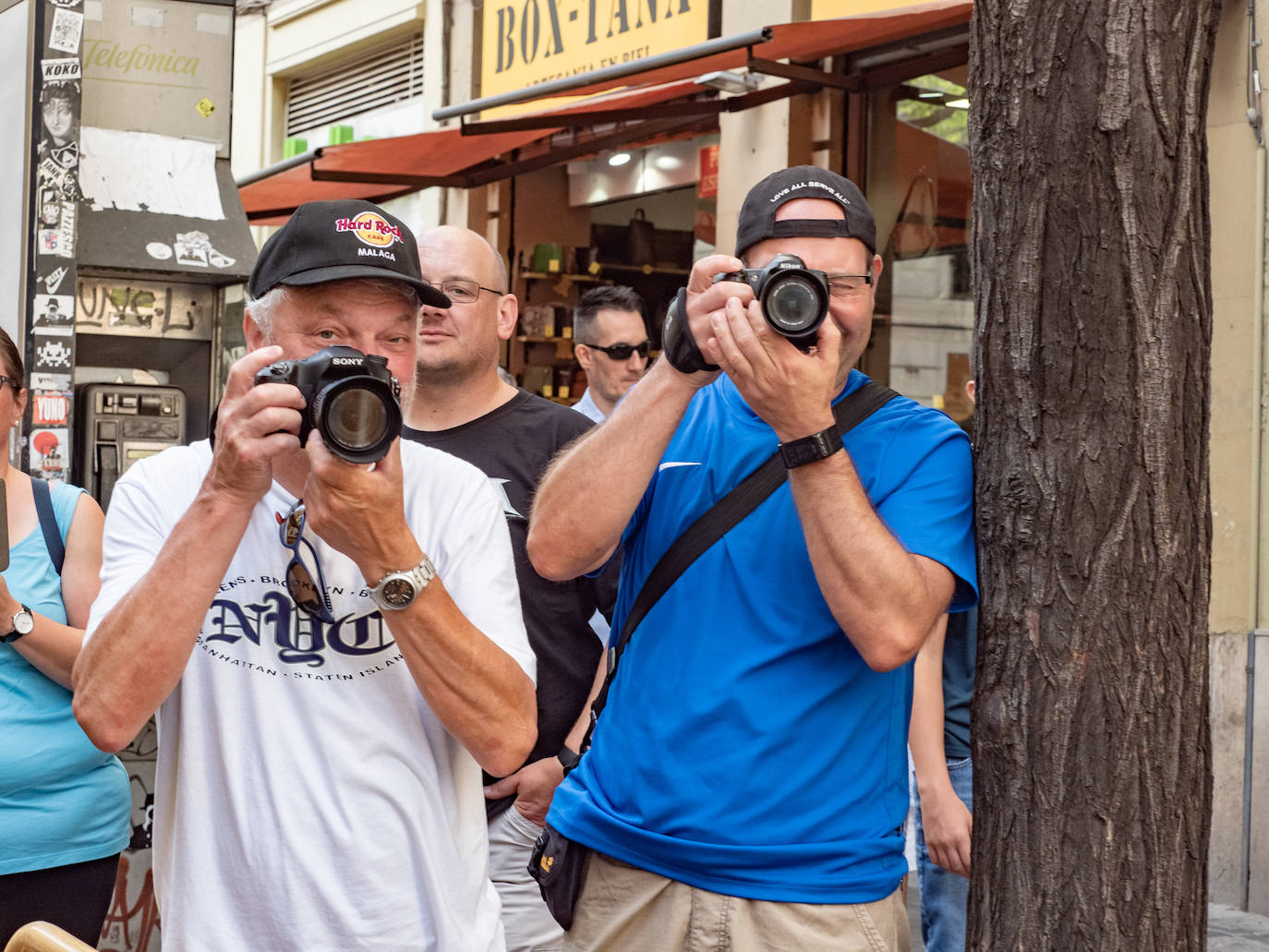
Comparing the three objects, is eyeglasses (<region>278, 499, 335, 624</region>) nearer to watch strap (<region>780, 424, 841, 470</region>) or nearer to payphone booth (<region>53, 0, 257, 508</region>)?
watch strap (<region>780, 424, 841, 470</region>)

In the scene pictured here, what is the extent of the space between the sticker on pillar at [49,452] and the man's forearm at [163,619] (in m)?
4.01

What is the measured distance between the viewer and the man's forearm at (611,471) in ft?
7.39

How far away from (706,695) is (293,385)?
776 millimetres

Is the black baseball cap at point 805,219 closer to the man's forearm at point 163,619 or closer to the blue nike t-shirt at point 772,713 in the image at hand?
the blue nike t-shirt at point 772,713

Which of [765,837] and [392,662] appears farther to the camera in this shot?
[765,837]

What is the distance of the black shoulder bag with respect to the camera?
228 centimetres

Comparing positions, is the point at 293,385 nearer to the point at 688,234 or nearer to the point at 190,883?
the point at 190,883

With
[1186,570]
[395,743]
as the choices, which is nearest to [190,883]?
[395,743]

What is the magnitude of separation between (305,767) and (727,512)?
76 centimetres

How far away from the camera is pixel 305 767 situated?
1.84 meters

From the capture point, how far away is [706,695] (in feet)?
7.20

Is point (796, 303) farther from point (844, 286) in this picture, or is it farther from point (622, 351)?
point (622, 351)

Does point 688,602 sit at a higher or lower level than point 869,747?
higher

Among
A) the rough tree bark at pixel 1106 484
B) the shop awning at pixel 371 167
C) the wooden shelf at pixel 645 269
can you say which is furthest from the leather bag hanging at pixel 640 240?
the rough tree bark at pixel 1106 484
